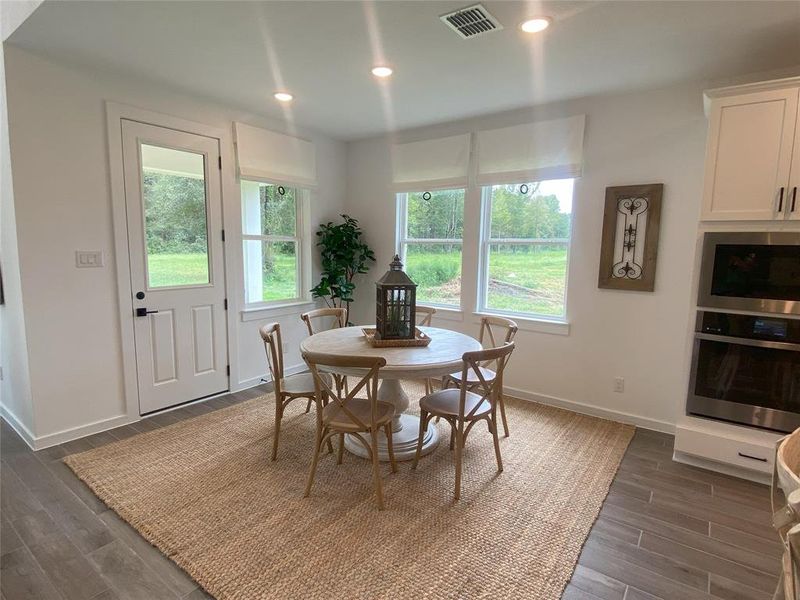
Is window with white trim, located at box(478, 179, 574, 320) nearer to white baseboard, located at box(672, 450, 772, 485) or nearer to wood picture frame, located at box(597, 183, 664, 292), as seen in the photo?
wood picture frame, located at box(597, 183, 664, 292)

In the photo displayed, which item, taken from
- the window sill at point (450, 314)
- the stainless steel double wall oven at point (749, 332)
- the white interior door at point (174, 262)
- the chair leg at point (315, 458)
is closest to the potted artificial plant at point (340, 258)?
the window sill at point (450, 314)

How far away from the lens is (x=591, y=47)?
2.40 m

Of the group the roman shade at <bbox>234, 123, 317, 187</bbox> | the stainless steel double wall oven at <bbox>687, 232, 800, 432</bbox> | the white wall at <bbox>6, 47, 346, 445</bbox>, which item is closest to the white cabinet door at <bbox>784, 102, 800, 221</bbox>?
the stainless steel double wall oven at <bbox>687, 232, 800, 432</bbox>

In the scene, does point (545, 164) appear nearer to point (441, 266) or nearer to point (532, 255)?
point (532, 255)

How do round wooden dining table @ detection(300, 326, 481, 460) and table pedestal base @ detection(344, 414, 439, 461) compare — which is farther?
table pedestal base @ detection(344, 414, 439, 461)

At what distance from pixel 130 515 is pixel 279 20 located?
8.68 feet

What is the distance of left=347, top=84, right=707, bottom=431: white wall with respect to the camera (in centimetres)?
300

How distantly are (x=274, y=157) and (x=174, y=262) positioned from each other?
4.53ft

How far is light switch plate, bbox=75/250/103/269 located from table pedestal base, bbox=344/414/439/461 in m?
2.16

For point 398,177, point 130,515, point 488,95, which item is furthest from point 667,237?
point 130,515

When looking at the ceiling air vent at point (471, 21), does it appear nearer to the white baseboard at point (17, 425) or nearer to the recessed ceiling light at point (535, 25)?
the recessed ceiling light at point (535, 25)

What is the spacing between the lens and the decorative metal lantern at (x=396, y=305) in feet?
8.50

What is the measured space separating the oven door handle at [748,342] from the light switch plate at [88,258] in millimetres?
4039

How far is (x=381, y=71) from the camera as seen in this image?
9.02 feet
